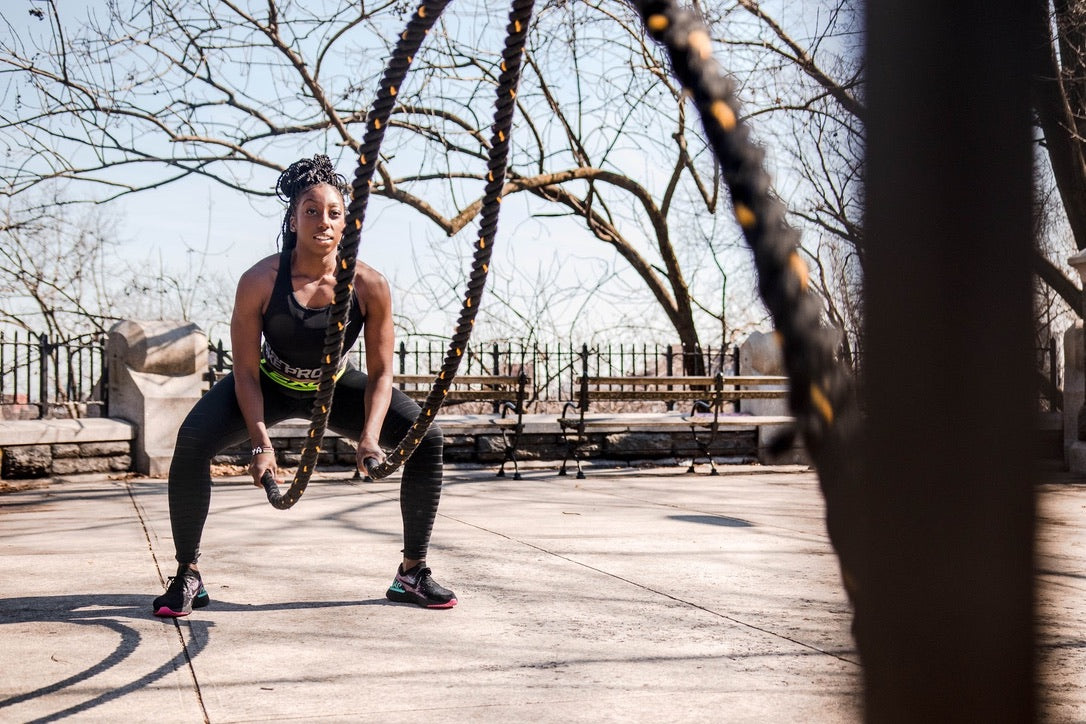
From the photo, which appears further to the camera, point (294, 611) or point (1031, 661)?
point (294, 611)

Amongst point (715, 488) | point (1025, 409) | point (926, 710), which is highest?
point (1025, 409)

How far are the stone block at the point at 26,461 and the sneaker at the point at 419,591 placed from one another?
6.48m

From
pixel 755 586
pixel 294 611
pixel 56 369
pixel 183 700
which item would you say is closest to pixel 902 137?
pixel 183 700

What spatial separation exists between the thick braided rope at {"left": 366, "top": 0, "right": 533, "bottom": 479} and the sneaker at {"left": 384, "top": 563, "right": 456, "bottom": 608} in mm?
851

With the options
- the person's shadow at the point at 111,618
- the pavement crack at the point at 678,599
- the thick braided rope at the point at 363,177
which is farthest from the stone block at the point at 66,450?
the thick braided rope at the point at 363,177

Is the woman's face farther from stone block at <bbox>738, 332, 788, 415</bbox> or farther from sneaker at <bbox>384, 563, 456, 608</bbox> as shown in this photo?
stone block at <bbox>738, 332, 788, 415</bbox>

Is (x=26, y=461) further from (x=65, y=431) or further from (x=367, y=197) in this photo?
(x=367, y=197)

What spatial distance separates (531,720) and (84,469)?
26.8ft

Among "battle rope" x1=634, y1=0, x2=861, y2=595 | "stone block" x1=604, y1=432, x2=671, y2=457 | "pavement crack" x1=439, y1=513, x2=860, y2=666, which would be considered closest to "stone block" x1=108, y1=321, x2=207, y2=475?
"stone block" x1=604, y1=432, x2=671, y2=457

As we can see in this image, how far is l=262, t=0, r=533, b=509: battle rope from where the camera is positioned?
5.69ft

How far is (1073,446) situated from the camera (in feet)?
30.9

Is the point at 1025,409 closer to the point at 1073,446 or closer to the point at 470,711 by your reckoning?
the point at 470,711

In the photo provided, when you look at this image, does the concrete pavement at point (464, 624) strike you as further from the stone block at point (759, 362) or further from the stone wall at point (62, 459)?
the stone block at point (759, 362)

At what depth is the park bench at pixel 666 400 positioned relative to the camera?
10453mm
